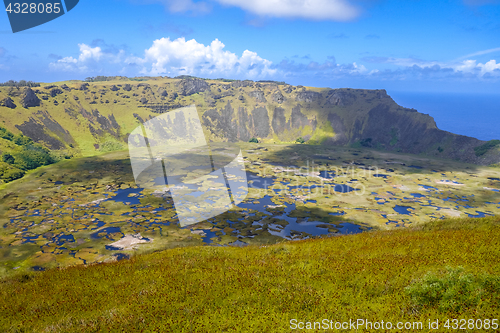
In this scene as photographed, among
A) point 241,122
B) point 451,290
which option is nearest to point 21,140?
point 241,122

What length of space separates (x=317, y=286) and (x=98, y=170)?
310 ft

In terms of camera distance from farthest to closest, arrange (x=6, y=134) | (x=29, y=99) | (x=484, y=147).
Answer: (x=29, y=99) → (x=484, y=147) → (x=6, y=134)

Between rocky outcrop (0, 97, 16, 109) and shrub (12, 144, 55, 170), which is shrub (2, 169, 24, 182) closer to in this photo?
shrub (12, 144, 55, 170)

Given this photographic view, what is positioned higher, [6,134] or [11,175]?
[6,134]

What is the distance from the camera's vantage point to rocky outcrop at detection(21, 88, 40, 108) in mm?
137875

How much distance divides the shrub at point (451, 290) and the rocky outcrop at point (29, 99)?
176343mm

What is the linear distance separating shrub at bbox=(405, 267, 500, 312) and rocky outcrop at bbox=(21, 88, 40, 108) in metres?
176

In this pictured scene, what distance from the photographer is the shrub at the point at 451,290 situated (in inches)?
319

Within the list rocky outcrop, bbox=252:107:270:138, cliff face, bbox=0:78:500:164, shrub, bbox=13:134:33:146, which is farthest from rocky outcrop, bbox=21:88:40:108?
rocky outcrop, bbox=252:107:270:138

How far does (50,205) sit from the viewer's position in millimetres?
58281

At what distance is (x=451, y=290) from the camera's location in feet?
27.8

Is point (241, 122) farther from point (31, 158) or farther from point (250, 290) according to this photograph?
point (250, 290)

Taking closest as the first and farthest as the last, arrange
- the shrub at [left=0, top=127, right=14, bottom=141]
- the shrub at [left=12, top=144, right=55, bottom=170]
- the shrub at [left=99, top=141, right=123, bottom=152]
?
1. the shrub at [left=12, top=144, right=55, bottom=170]
2. the shrub at [left=0, top=127, right=14, bottom=141]
3. the shrub at [left=99, top=141, right=123, bottom=152]

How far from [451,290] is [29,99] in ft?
590
